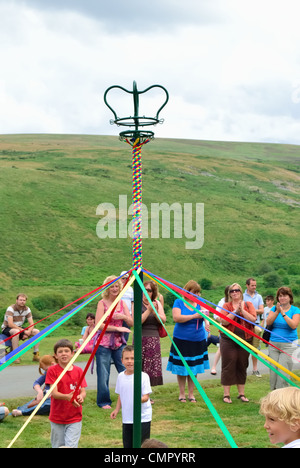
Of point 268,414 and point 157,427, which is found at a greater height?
point 268,414

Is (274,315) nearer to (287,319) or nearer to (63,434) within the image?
(287,319)

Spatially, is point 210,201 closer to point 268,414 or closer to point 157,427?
→ point 157,427

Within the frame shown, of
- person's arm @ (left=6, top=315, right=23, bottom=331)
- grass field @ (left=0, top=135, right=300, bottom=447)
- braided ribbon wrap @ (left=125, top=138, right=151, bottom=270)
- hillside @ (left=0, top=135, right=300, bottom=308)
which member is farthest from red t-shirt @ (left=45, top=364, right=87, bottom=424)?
hillside @ (left=0, top=135, right=300, bottom=308)

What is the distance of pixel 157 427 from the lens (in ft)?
22.2

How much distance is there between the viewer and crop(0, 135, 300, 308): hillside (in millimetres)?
27250

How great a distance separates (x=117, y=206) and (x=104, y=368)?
26.7m

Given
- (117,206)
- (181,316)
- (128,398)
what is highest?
(117,206)

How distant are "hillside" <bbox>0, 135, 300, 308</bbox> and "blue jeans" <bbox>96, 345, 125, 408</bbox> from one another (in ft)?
50.9

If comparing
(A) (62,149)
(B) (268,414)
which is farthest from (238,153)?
(B) (268,414)

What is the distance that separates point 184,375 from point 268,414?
4.88 meters

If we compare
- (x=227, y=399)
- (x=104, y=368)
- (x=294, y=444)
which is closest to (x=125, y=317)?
(x=104, y=368)

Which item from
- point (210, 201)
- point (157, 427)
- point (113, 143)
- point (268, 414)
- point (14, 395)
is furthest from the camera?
point (113, 143)

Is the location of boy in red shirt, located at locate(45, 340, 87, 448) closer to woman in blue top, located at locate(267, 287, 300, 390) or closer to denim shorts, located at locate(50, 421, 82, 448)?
denim shorts, located at locate(50, 421, 82, 448)

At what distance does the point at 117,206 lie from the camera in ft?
111
